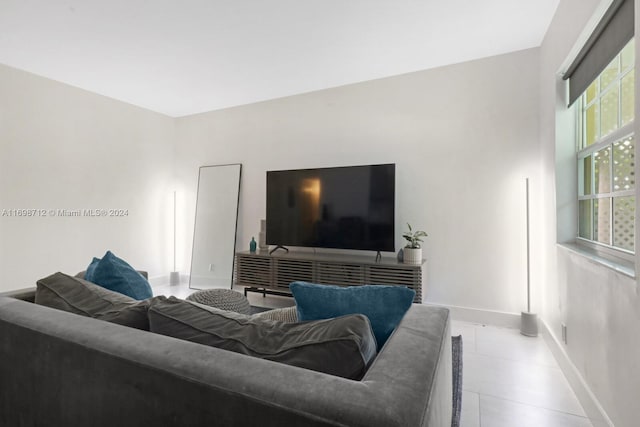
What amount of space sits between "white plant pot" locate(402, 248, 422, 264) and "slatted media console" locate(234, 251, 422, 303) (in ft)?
0.26

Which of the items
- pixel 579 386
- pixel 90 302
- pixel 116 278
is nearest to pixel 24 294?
pixel 116 278

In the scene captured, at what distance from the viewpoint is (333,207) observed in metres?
3.50

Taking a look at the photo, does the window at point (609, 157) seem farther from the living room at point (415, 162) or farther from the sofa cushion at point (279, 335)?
the sofa cushion at point (279, 335)

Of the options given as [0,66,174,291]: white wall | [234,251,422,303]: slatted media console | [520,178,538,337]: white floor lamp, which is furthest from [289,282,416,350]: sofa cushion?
[0,66,174,291]: white wall

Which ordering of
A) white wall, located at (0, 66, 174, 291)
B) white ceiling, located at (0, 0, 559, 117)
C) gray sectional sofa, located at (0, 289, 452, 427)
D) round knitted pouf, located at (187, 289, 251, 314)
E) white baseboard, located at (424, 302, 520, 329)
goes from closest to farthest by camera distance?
gray sectional sofa, located at (0, 289, 452, 427) → round knitted pouf, located at (187, 289, 251, 314) → white ceiling, located at (0, 0, 559, 117) → white baseboard, located at (424, 302, 520, 329) → white wall, located at (0, 66, 174, 291)

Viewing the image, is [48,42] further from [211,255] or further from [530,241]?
[530,241]

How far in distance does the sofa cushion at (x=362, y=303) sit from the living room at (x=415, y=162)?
4.79 ft

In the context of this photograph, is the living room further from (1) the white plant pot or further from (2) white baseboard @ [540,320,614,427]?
(1) the white plant pot

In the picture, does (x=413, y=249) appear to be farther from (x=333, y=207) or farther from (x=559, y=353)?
(x=559, y=353)

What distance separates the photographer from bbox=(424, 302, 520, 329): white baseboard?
2.96 meters

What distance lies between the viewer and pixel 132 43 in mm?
2775

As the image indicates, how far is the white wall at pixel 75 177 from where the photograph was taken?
126 inches

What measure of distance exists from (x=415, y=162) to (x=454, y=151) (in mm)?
396

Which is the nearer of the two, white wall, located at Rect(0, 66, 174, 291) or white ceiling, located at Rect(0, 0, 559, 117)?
white ceiling, located at Rect(0, 0, 559, 117)
